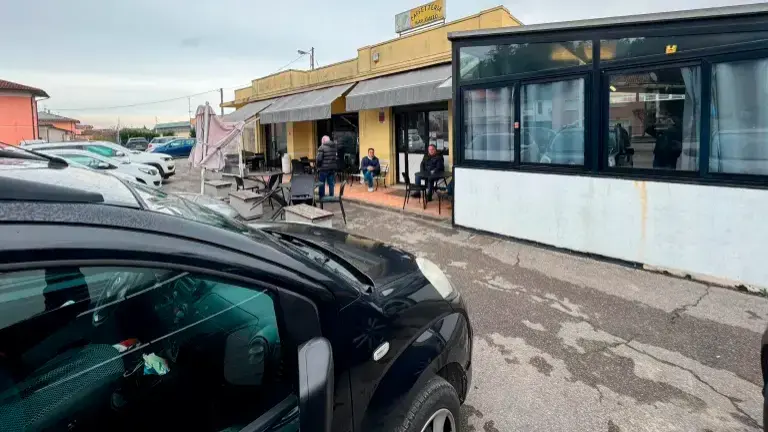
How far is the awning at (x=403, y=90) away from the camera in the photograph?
32.8 ft

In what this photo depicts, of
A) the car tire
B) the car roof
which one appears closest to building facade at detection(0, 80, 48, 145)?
the car roof

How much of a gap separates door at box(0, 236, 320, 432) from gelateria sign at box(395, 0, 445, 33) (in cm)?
1187

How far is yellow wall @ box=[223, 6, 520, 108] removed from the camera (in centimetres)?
1017

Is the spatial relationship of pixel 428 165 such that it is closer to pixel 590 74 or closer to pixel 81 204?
pixel 590 74

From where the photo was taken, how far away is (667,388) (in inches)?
128

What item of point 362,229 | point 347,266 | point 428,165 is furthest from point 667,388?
point 428,165

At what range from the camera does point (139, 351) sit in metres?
1.53

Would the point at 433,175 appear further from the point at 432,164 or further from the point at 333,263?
the point at 333,263

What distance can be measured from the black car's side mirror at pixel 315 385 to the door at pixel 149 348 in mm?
72

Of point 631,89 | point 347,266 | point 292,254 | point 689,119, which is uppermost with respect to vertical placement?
point 631,89

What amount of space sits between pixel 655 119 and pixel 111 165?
43.4 ft

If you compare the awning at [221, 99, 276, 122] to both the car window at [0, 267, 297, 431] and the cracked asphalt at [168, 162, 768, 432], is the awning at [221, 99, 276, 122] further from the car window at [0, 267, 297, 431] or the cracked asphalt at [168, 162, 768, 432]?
the car window at [0, 267, 297, 431]

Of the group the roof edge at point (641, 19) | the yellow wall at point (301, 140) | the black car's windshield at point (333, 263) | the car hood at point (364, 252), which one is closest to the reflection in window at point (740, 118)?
the roof edge at point (641, 19)

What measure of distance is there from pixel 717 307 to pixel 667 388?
1976mm
